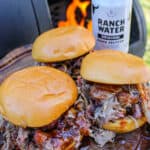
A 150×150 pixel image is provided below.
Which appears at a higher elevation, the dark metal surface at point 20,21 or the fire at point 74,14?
the dark metal surface at point 20,21

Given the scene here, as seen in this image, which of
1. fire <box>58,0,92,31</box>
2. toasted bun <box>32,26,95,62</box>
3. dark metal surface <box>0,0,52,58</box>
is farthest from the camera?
fire <box>58,0,92,31</box>

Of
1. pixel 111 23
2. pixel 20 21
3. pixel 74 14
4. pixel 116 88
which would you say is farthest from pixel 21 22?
pixel 116 88

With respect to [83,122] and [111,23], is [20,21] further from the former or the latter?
[83,122]

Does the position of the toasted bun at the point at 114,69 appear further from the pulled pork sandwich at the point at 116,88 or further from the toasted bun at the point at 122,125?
the toasted bun at the point at 122,125

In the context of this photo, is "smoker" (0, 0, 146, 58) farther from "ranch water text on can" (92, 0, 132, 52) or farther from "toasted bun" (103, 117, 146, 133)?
"toasted bun" (103, 117, 146, 133)

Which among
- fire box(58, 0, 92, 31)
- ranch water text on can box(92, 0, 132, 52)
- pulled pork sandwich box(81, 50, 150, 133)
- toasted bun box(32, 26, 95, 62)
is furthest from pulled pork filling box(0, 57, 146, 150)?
fire box(58, 0, 92, 31)

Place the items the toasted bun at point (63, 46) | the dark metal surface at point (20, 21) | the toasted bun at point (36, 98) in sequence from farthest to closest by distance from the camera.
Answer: the dark metal surface at point (20, 21), the toasted bun at point (63, 46), the toasted bun at point (36, 98)

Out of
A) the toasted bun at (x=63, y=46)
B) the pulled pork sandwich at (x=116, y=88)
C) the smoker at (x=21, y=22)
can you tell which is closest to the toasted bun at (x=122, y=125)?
the pulled pork sandwich at (x=116, y=88)
